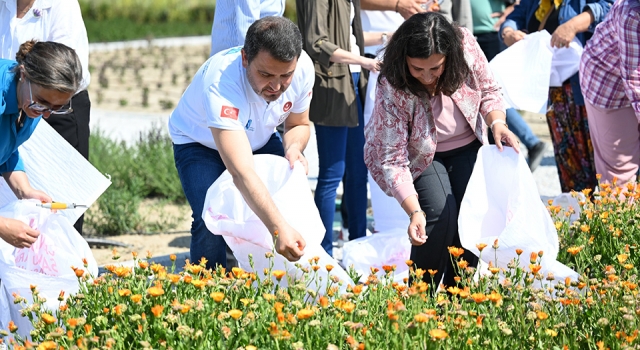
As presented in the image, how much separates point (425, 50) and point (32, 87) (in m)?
1.44

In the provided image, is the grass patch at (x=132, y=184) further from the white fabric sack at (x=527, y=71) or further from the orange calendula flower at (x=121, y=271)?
the orange calendula flower at (x=121, y=271)

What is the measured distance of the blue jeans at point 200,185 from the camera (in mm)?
3699

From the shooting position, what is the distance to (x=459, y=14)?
18.4 feet

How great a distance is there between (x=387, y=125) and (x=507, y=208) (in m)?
0.58

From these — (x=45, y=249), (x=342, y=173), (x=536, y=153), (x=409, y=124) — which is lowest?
(x=536, y=153)

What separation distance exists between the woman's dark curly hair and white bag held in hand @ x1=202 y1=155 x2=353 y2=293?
54cm

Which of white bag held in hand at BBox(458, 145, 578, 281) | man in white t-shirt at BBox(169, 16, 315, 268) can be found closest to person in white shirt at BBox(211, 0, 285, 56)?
man in white t-shirt at BBox(169, 16, 315, 268)

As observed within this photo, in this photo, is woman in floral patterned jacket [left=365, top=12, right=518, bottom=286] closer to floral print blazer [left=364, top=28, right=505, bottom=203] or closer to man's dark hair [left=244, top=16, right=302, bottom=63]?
floral print blazer [left=364, top=28, right=505, bottom=203]

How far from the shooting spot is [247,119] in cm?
355

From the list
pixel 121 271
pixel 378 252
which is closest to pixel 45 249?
pixel 121 271

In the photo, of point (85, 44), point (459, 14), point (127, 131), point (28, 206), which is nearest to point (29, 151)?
point (28, 206)

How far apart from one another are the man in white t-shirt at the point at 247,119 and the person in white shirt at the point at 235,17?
0.56 m

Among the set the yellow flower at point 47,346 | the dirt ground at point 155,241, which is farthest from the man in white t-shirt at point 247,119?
the dirt ground at point 155,241

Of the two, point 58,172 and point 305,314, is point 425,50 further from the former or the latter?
point 58,172
